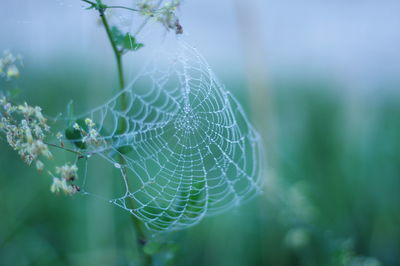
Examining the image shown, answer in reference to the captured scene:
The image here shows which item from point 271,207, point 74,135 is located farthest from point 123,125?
point 271,207

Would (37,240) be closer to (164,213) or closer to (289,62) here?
(164,213)

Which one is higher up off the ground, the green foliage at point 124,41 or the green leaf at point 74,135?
the green foliage at point 124,41

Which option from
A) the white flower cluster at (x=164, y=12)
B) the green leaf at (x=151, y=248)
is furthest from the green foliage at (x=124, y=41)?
the green leaf at (x=151, y=248)

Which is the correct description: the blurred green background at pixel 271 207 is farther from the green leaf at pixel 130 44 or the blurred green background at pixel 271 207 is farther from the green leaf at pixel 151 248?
the green leaf at pixel 130 44

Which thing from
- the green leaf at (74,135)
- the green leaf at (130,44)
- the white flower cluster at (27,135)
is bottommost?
the white flower cluster at (27,135)

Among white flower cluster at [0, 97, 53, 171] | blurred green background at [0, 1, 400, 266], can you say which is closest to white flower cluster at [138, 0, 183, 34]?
white flower cluster at [0, 97, 53, 171]

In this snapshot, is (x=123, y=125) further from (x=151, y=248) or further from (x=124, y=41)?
(x=151, y=248)
